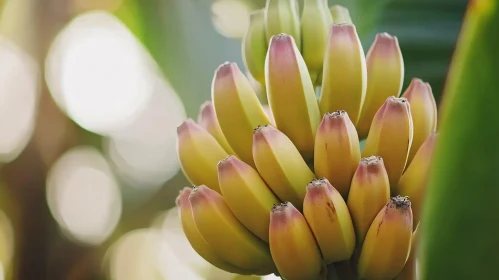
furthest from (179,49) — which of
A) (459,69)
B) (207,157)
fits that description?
(459,69)

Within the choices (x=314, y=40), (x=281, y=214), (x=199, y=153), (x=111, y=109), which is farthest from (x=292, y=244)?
(x=111, y=109)

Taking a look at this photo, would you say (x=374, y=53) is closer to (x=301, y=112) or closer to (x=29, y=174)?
(x=301, y=112)

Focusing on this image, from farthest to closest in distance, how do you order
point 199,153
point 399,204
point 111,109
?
point 111,109, point 199,153, point 399,204

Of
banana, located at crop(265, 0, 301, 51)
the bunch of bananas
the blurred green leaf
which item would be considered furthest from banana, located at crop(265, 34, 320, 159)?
the blurred green leaf

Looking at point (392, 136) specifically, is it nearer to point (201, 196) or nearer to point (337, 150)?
point (337, 150)

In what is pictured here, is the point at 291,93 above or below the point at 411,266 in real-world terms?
above

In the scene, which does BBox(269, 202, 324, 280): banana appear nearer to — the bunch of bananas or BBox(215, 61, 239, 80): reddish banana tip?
the bunch of bananas

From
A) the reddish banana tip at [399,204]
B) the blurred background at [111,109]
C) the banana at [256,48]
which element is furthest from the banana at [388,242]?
the blurred background at [111,109]
